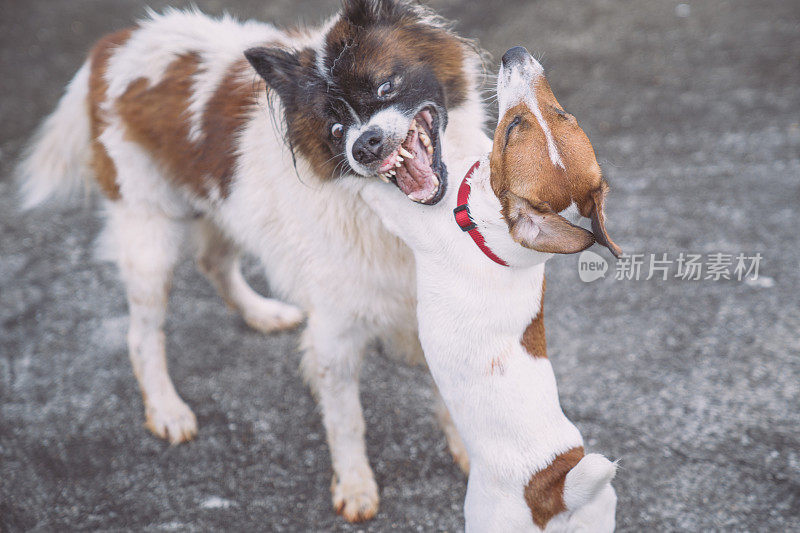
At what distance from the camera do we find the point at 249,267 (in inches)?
166

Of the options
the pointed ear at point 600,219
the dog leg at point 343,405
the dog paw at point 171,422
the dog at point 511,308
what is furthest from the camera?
the dog paw at point 171,422

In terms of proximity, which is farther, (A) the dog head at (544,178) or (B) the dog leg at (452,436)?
(B) the dog leg at (452,436)

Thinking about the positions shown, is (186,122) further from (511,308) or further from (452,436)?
(452,436)

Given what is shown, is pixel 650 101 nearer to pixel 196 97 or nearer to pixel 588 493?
pixel 196 97

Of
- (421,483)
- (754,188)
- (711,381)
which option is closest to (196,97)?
(421,483)

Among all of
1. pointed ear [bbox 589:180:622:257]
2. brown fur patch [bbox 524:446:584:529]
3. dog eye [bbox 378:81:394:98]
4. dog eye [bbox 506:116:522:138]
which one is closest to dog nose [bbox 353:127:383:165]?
dog eye [bbox 378:81:394:98]

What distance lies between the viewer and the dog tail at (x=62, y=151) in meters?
3.25

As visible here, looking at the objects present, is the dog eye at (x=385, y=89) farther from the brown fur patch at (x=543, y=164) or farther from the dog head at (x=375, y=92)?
the brown fur patch at (x=543, y=164)

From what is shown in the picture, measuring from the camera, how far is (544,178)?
1749 millimetres

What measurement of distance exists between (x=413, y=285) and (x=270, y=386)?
1360mm

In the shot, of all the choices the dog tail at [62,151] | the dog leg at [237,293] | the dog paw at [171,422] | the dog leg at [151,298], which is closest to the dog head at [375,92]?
the dog leg at [151,298]

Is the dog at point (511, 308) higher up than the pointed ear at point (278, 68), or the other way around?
the pointed ear at point (278, 68)

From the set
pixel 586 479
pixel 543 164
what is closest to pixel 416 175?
pixel 543 164

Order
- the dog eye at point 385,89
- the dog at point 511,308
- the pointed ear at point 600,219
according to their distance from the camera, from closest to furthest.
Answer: the pointed ear at point 600,219
the dog at point 511,308
the dog eye at point 385,89
